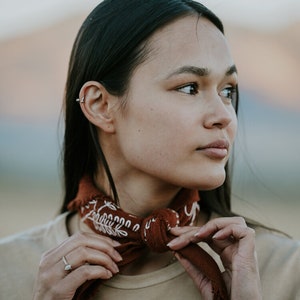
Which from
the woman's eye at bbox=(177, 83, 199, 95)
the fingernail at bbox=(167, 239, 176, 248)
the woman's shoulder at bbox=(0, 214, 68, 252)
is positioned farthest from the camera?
the woman's shoulder at bbox=(0, 214, 68, 252)

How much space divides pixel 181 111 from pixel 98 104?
40cm

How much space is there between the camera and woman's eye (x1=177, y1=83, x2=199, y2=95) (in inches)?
95.3

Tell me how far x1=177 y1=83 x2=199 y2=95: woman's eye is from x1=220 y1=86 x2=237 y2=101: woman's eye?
14 centimetres

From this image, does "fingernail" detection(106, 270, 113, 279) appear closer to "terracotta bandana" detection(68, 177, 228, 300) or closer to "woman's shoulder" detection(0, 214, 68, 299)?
"terracotta bandana" detection(68, 177, 228, 300)

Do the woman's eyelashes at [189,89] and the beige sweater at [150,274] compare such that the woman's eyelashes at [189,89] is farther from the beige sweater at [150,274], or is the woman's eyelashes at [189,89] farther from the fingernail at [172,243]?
the beige sweater at [150,274]

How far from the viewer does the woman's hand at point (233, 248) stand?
221 cm

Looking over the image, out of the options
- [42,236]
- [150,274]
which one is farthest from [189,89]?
[42,236]

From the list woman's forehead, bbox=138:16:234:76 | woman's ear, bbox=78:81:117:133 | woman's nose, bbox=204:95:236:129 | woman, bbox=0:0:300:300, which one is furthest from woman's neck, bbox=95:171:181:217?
woman's forehead, bbox=138:16:234:76

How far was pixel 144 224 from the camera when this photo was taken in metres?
2.40

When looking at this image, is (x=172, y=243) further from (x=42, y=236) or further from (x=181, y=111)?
(x=42, y=236)

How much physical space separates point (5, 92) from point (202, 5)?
636 centimetres

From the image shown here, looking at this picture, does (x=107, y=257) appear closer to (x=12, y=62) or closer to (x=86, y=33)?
(x=86, y=33)

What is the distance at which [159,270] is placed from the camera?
98.7 inches

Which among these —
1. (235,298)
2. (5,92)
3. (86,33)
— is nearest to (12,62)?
(5,92)
